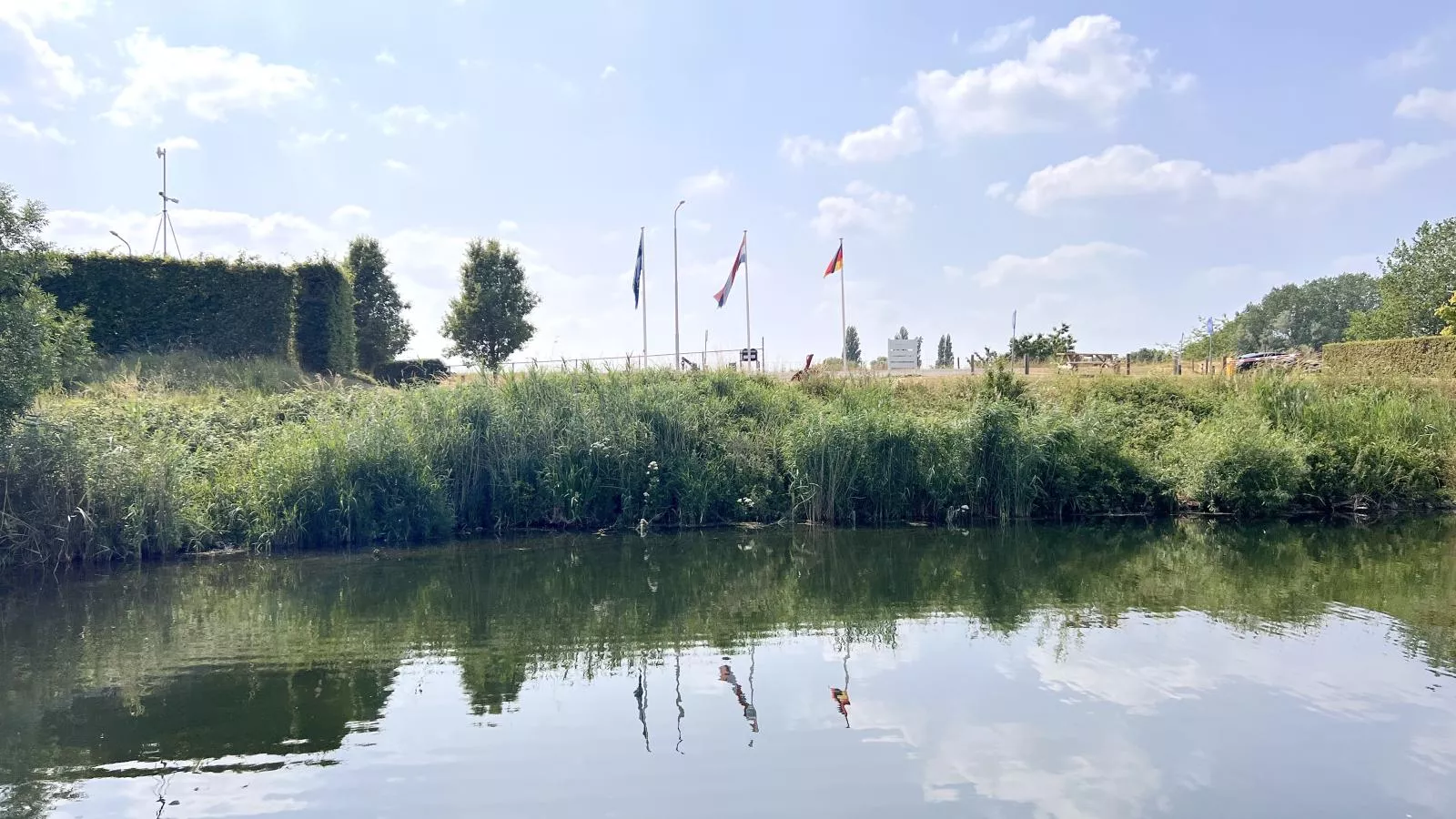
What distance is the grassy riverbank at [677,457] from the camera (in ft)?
52.3

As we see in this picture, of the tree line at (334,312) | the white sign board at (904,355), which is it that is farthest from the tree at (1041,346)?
the tree line at (334,312)

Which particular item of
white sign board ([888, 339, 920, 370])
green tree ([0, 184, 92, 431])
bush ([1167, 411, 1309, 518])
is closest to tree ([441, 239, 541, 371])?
white sign board ([888, 339, 920, 370])

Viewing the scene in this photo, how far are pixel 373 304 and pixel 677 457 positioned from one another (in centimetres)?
2422

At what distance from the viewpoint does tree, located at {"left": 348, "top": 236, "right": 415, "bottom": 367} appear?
119 ft

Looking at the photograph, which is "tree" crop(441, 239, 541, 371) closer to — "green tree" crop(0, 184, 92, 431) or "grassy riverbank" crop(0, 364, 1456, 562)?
"grassy riverbank" crop(0, 364, 1456, 562)

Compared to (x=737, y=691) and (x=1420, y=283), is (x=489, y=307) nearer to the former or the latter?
(x=737, y=691)

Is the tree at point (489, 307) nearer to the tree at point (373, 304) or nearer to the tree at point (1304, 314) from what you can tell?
the tree at point (373, 304)

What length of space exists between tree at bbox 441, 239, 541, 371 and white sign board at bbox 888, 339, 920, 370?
18.3 metres

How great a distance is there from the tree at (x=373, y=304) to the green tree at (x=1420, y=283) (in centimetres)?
5359

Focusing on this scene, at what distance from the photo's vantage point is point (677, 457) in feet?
61.7

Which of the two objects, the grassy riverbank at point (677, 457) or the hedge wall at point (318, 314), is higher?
the hedge wall at point (318, 314)

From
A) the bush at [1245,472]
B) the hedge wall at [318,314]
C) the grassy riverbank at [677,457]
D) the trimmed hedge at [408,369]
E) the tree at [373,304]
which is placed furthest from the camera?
the tree at [373,304]

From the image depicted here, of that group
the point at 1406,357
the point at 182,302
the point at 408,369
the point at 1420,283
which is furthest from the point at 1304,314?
the point at 182,302

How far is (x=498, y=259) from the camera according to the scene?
132ft
